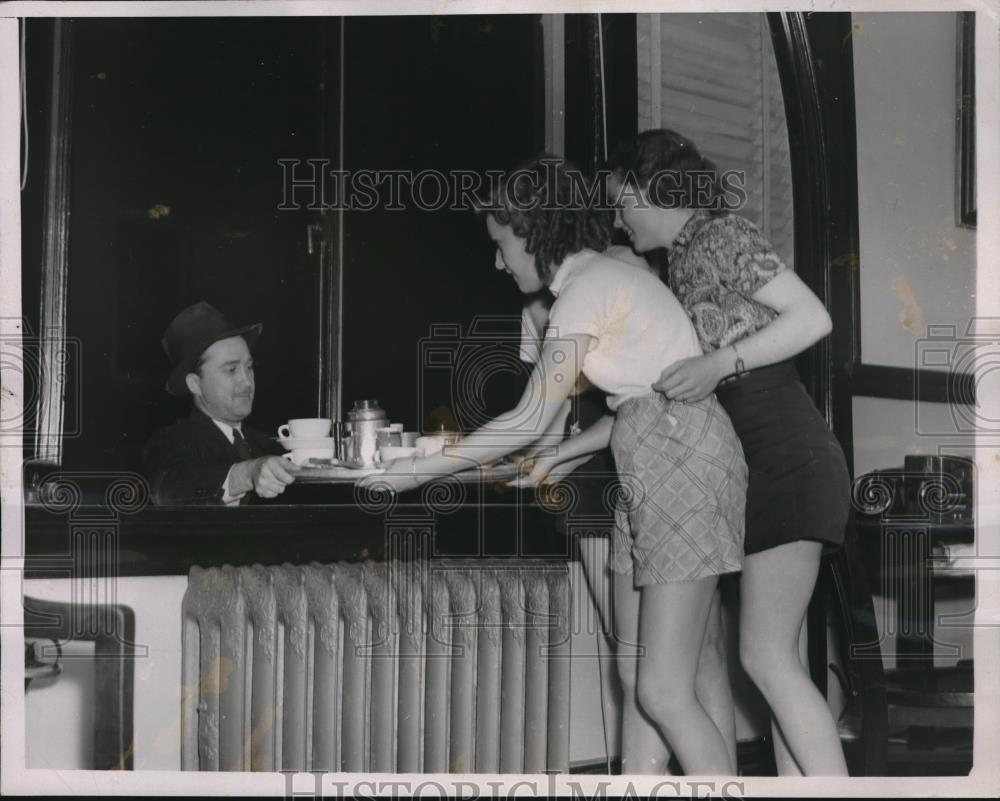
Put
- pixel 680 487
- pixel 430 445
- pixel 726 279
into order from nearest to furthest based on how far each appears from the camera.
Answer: pixel 680 487
pixel 726 279
pixel 430 445

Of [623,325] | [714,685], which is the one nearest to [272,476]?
[623,325]

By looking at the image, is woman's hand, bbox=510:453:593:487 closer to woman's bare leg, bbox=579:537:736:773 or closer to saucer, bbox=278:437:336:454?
woman's bare leg, bbox=579:537:736:773

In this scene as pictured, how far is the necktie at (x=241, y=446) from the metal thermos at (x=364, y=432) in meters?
0.18

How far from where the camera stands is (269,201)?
6.16ft

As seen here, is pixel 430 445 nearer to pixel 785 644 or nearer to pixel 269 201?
pixel 269 201

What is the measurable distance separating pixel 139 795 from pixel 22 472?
0.65 meters

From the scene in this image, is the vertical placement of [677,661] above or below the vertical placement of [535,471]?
below

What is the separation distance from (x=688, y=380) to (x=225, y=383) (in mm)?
895

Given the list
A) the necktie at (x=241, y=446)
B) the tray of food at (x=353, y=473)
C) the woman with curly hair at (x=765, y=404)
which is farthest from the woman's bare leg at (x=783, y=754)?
the necktie at (x=241, y=446)

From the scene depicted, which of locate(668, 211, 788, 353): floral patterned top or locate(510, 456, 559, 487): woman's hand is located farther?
locate(510, 456, 559, 487): woman's hand

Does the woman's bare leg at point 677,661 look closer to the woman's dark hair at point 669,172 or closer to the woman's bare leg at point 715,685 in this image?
the woman's bare leg at point 715,685

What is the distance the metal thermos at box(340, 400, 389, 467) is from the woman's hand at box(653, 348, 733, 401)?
56 centimetres

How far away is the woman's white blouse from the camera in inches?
64.5

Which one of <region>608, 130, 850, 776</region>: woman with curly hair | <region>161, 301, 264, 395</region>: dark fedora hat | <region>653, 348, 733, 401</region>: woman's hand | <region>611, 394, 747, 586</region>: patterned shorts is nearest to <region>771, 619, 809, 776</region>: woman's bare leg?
<region>608, 130, 850, 776</region>: woman with curly hair
